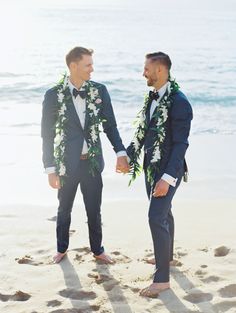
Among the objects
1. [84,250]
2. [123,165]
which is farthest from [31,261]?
[123,165]

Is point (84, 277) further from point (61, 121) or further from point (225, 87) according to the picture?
point (225, 87)

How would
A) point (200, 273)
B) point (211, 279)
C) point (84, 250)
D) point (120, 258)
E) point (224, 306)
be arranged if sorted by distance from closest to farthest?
point (224, 306), point (211, 279), point (200, 273), point (120, 258), point (84, 250)

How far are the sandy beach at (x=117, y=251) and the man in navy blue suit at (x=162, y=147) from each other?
325mm

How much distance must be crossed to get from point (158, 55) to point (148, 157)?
0.79m

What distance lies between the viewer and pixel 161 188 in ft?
14.8

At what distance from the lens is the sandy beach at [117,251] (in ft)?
14.9

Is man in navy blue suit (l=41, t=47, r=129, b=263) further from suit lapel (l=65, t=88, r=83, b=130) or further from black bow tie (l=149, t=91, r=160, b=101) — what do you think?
black bow tie (l=149, t=91, r=160, b=101)

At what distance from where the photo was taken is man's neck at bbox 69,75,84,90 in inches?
201

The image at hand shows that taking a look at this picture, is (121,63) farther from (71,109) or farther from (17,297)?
(17,297)

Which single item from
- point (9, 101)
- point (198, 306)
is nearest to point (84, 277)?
point (198, 306)

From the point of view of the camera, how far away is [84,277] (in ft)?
16.5

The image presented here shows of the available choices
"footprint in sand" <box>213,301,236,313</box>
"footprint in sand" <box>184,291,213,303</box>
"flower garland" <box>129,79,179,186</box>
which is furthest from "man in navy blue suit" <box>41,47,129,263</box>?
"footprint in sand" <box>213,301,236,313</box>

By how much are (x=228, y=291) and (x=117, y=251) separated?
137 cm

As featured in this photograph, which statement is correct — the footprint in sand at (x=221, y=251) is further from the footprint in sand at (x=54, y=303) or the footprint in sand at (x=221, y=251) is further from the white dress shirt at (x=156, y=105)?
the footprint in sand at (x=54, y=303)
